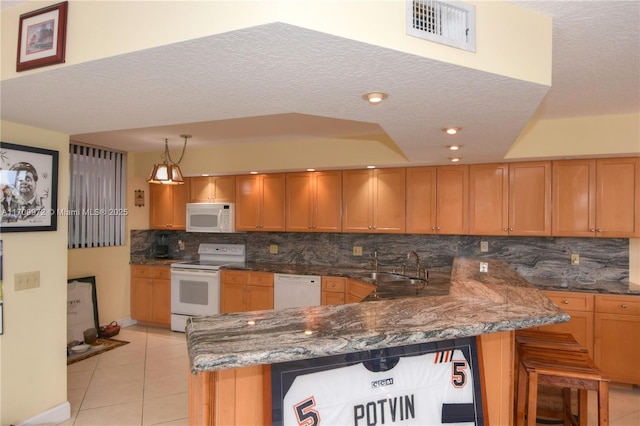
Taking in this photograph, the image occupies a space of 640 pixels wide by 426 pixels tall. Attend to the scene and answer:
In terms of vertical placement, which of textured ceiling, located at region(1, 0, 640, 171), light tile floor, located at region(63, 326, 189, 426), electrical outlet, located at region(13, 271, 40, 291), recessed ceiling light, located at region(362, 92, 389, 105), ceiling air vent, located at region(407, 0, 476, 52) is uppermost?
ceiling air vent, located at region(407, 0, 476, 52)

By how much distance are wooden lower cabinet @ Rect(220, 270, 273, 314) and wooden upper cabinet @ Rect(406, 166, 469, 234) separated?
6.19 ft

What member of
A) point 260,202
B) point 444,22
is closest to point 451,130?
point 444,22

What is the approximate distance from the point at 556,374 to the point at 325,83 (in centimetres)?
188

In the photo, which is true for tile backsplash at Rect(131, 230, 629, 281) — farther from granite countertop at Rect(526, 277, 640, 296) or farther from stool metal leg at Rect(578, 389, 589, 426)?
stool metal leg at Rect(578, 389, 589, 426)

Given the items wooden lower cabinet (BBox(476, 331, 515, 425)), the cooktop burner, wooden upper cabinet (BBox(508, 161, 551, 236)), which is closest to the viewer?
wooden lower cabinet (BBox(476, 331, 515, 425))

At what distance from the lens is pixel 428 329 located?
1.48 metres

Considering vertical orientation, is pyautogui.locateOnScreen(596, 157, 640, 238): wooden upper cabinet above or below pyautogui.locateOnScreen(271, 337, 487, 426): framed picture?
above

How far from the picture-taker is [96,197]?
201 inches

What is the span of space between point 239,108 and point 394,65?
961 millimetres

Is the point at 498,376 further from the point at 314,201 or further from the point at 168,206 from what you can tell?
the point at 168,206

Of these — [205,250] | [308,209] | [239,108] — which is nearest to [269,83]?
[239,108]

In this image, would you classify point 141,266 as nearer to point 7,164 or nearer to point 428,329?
point 7,164

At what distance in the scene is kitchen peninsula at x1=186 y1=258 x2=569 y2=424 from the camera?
50.1 inches

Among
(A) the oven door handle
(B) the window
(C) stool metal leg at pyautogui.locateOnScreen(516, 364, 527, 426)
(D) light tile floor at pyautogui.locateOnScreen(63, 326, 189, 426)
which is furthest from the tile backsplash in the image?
(C) stool metal leg at pyautogui.locateOnScreen(516, 364, 527, 426)
